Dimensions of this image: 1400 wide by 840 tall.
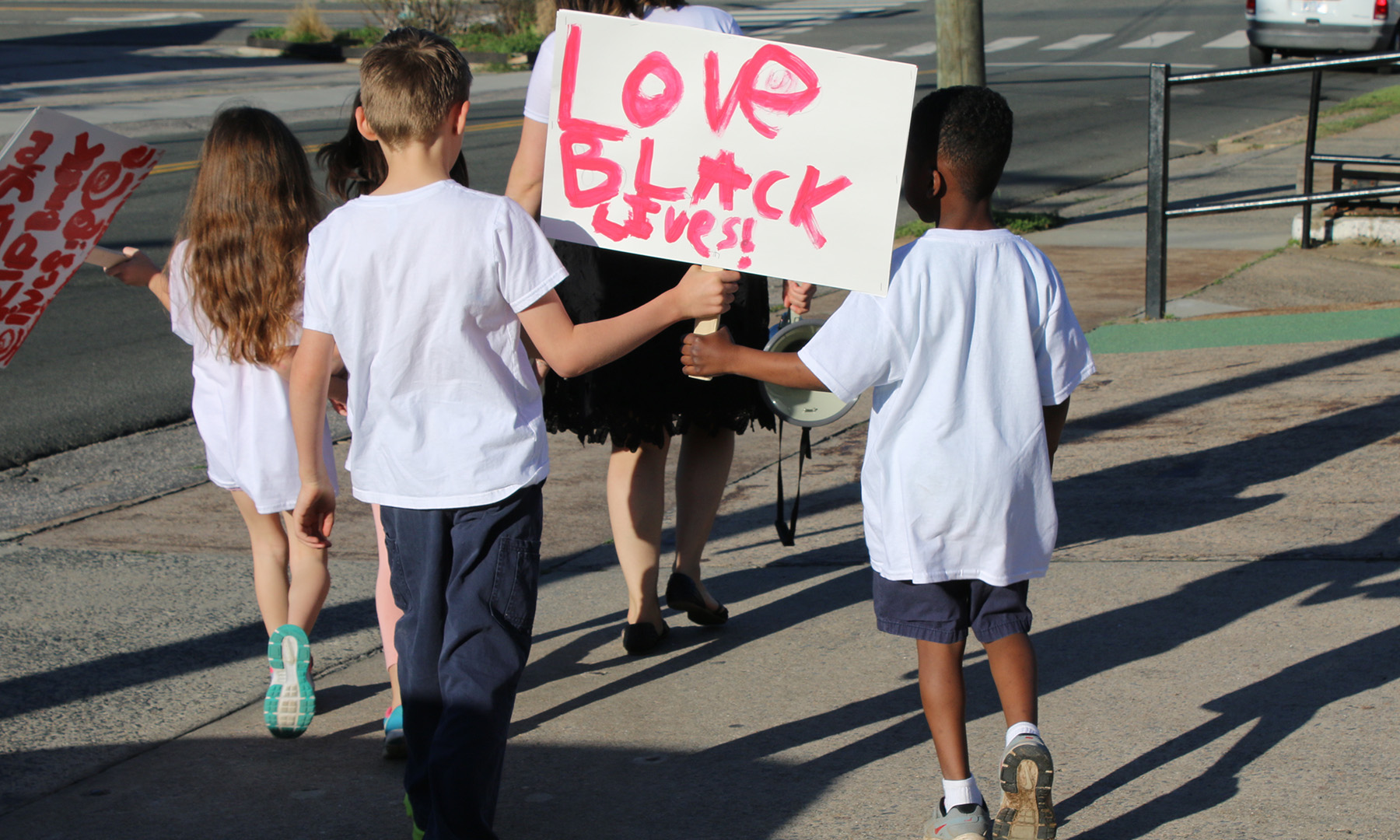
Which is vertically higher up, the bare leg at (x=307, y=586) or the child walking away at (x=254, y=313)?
the child walking away at (x=254, y=313)

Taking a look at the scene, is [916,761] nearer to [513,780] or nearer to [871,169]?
[513,780]

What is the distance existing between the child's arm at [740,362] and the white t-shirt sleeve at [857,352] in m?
0.06

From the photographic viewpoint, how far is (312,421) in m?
2.93

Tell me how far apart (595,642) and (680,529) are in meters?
0.43

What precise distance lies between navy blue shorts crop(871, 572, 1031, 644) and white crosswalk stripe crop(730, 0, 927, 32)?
98.1ft

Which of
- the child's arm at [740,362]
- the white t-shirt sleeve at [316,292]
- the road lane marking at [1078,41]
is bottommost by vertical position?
the road lane marking at [1078,41]

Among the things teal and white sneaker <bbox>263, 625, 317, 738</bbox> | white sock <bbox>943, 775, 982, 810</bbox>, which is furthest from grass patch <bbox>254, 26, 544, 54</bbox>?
white sock <bbox>943, 775, 982, 810</bbox>

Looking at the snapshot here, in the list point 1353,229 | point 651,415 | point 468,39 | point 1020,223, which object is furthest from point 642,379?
point 468,39

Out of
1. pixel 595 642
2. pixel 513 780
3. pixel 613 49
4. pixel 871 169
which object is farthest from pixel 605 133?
pixel 595 642

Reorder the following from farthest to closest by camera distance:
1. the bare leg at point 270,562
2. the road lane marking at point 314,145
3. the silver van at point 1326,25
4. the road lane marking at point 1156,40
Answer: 1. the road lane marking at point 1156,40
2. the silver van at point 1326,25
3. the road lane marking at point 314,145
4. the bare leg at point 270,562

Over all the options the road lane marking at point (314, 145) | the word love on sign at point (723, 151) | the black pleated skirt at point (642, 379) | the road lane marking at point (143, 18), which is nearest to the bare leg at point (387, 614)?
the black pleated skirt at point (642, 379)

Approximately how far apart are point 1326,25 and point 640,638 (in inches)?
822

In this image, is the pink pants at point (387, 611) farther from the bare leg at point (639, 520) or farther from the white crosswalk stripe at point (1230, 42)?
the white crosswalk stripe at point (1230, 42)

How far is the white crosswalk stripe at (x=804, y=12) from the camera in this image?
3475 centimetres
